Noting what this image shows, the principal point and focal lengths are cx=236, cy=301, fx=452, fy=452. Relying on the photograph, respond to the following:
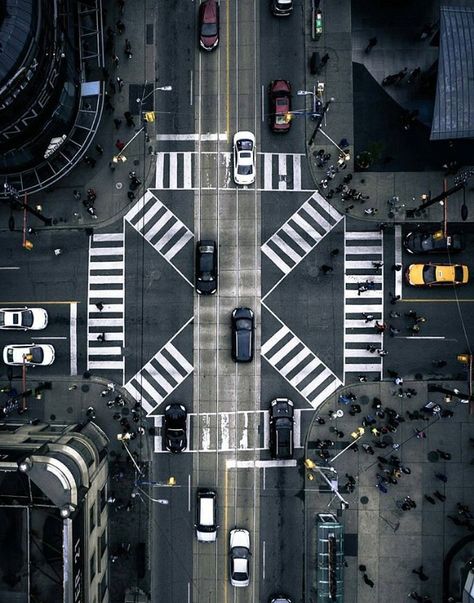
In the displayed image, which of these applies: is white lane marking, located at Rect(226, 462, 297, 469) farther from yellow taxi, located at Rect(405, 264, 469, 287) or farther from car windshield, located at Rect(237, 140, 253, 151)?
car windshield, located at Rect(237, 140, 253, 151)

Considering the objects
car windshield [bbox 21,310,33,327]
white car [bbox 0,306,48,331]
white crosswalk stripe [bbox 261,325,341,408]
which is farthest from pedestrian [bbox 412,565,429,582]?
car windshield [bbox 21,310,33,327]

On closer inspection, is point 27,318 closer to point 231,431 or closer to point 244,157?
point 231,431

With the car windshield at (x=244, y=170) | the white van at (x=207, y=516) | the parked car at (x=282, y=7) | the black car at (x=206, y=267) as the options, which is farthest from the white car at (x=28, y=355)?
the parked car at (x=282, y=7)

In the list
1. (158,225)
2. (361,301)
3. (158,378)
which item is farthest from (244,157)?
(158,378)

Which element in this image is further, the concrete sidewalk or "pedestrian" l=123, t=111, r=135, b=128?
the concrete sidewalk

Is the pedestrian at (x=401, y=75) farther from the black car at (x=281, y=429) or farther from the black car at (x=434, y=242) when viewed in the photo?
the black car at (x=281, y=429)

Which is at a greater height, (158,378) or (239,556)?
(158,378)
